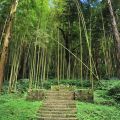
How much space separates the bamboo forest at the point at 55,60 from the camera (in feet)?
27.5

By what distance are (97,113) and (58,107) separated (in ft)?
4.58

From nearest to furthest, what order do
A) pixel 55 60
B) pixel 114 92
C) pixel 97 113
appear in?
1. pixel 97 113
2. pixel 114 92
3. pixel 55 60

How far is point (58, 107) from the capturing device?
9.12 metres

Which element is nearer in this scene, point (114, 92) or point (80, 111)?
point (80, 111)

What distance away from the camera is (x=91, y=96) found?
10.2m

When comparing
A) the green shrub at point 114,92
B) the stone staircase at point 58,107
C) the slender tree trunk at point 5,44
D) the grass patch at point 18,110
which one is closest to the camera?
the slender tree trunk at point 5,44

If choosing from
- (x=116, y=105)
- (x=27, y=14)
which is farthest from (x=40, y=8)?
(x=116, y=105)

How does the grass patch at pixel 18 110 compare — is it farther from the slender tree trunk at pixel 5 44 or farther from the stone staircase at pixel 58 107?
the slender tree trunk at pixel 5 44

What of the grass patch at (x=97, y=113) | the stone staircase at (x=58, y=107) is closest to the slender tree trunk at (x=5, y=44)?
the stone staircase at (x=58, y=107)

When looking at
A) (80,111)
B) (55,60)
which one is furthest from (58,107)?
(55,60)

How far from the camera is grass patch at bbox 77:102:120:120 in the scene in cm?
803

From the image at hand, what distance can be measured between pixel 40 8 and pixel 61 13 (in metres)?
3.37

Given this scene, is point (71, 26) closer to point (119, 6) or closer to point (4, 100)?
point (119, 6)

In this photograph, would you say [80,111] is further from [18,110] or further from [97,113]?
[18,110]
